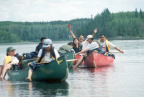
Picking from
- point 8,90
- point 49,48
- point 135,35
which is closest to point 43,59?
point 49,48

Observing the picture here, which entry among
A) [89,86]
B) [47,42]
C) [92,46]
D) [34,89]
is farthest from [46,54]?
[92,46]

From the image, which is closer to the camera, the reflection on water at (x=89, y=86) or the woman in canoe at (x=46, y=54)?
the reflection on water at (x=89, y=86)

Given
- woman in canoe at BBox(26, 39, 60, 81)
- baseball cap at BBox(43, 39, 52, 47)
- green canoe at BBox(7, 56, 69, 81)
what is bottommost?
green canoe at BBox(7, 56, 69, 81)

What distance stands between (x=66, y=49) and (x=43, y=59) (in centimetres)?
756

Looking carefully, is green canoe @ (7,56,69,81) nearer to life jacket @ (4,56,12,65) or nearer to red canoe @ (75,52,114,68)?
life jacket @ (4,56,12,65)

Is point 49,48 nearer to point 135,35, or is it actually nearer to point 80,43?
point 80,43

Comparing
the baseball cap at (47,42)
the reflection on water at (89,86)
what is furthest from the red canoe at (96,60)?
the baseball cap at (47,42)

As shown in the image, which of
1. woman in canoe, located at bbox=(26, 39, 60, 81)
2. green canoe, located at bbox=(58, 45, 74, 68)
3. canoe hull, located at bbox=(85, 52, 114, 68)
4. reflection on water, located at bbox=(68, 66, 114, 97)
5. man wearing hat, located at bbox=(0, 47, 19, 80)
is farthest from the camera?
→ canoe hull, located at bbox=(85, 52, 114, 68)

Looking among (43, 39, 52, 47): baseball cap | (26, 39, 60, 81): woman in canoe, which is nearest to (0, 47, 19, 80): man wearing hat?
(26, 39, 60, 81): woman in canoe

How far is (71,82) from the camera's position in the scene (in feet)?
51.6

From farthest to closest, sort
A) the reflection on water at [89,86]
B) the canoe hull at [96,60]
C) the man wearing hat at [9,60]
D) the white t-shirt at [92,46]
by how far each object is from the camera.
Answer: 1. the canoe hull at [96,60]
2. the white t-shirt at [92,46]
3. the man wearing hat at [9,60]
4. the reflection on water at [89,86]

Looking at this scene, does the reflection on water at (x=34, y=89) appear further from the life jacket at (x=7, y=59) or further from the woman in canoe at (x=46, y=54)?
the life jacket at (x=7, y=59)

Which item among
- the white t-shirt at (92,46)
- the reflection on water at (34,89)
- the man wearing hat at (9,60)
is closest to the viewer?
the reflection on water at (34,89)

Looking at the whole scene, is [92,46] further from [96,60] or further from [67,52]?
[67,52]
